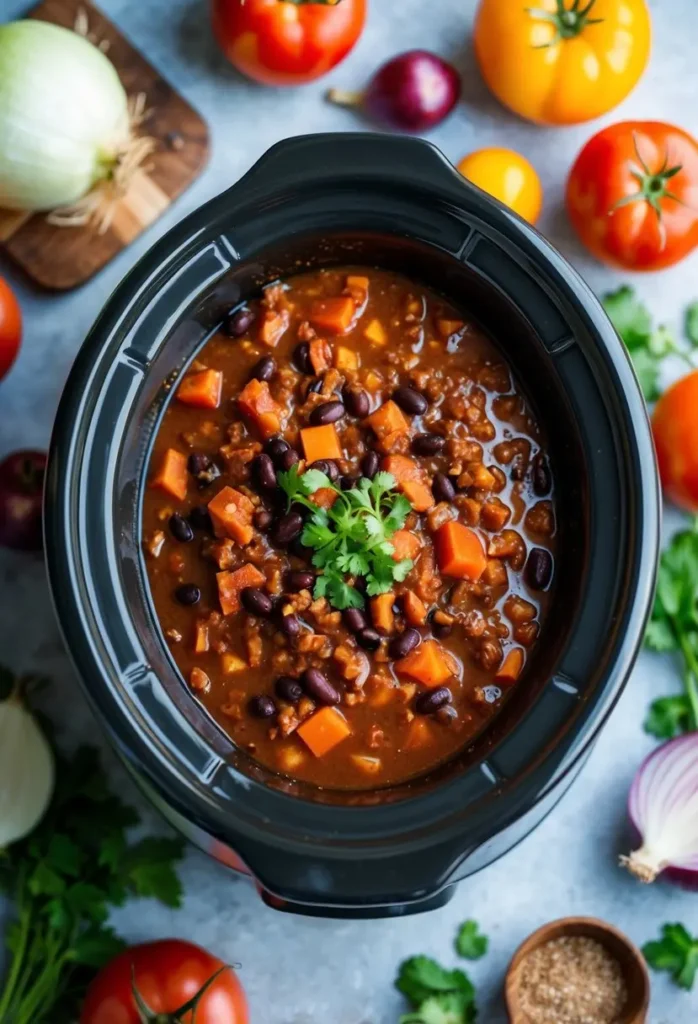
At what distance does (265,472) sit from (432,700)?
658 mm

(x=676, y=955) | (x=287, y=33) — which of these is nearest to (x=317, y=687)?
(x=676, y=955)

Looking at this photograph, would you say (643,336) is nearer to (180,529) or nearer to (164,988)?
(180,529)

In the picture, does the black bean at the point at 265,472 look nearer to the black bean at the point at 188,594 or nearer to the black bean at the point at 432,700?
the black bean at the point at 188,594

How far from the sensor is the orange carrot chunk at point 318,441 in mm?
2746

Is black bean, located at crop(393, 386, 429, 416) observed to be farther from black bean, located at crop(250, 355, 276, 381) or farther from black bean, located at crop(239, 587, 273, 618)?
black bean, located at crop(239, 587, 273, 618)

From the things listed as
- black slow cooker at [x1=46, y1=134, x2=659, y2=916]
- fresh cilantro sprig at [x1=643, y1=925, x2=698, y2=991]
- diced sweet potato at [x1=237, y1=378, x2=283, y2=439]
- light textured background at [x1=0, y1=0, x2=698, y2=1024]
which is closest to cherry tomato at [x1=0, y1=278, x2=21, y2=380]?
light textured background at [x1=0, y1=0, x2=698, y2=1024]

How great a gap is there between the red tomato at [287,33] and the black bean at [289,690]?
1713 mm

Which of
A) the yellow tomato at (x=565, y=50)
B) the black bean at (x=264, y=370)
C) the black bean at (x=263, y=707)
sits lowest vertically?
the black bean at (x=263, y=707)

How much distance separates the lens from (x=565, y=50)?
3.19 m

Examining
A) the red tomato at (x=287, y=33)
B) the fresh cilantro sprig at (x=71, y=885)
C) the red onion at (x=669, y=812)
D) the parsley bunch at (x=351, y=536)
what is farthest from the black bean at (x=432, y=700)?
the red tomato at (x=287, y=33)

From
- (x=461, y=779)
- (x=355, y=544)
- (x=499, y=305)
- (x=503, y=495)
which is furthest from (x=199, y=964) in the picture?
(x=499, y=305)

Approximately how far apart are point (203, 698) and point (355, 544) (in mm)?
520

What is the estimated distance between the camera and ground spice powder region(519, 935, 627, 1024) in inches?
123

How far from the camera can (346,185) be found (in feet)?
8.63
